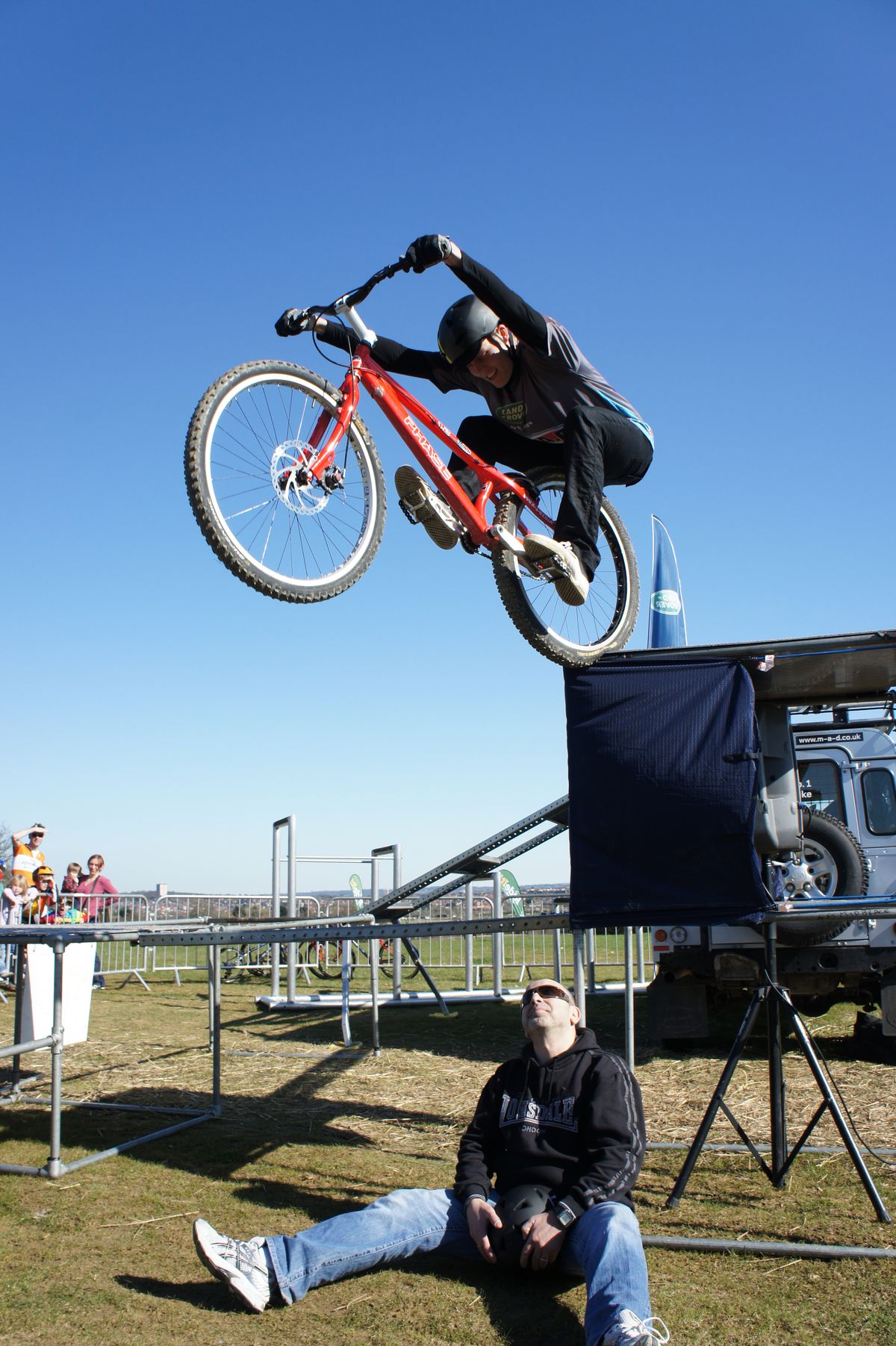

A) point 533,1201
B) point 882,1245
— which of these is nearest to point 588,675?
point 533,1201

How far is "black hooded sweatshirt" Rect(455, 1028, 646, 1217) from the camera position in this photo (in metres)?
3.97

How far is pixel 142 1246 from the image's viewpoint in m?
4.50

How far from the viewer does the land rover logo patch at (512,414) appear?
18.7 feet

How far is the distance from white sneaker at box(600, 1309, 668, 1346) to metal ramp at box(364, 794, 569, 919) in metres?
5.34

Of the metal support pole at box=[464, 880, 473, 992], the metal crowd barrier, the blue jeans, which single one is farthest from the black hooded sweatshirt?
the metal crowd barrier

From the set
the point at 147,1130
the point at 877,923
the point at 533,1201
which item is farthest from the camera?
the point at 877,923

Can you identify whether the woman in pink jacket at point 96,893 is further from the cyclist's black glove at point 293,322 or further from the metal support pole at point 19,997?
the cyclist's black glove at point 293,322

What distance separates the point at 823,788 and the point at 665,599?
2.35m

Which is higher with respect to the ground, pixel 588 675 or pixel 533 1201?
pixel 588 675

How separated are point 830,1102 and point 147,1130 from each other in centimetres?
427

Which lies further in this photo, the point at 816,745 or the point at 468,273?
the point at 816,745

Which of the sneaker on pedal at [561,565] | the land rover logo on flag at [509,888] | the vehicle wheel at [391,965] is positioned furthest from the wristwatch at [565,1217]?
the vehicle wheel at [391,965]

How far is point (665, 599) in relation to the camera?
1023cm

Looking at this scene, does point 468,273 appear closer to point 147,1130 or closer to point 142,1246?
point 142,1246
